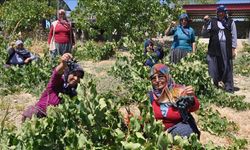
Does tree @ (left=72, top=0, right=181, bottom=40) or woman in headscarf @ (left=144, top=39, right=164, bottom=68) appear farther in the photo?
tree @ (left=72, top=0, right=181, bottom=40)

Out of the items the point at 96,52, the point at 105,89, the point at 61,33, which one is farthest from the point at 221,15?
the point at 96,52

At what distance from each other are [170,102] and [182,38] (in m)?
4.46

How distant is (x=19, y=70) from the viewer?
27.6 feet

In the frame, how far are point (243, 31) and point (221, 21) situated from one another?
1937 centimetres

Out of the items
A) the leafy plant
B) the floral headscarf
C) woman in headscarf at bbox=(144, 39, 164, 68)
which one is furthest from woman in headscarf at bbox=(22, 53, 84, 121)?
the leafy plant

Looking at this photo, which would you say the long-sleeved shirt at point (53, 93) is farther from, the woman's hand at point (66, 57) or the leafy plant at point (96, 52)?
the leafy plant at point (96, 52)

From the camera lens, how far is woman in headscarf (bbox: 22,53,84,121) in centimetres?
422

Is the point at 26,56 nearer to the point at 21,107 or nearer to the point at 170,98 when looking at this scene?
the point at 21,107

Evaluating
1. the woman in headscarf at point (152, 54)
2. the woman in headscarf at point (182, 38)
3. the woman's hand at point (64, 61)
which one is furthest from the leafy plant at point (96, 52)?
the woman's hand at point (64, 61)

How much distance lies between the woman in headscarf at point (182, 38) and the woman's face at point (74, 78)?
3.98 metres

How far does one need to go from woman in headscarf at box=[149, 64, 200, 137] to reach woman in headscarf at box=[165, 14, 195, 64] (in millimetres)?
4238

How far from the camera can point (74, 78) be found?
4.37m

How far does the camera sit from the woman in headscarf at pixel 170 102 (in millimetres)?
3799

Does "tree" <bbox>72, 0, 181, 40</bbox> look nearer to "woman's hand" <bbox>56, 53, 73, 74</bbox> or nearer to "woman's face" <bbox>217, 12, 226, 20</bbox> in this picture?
"woman's face" <bbox>217, 12, 226, 20</bbox>
